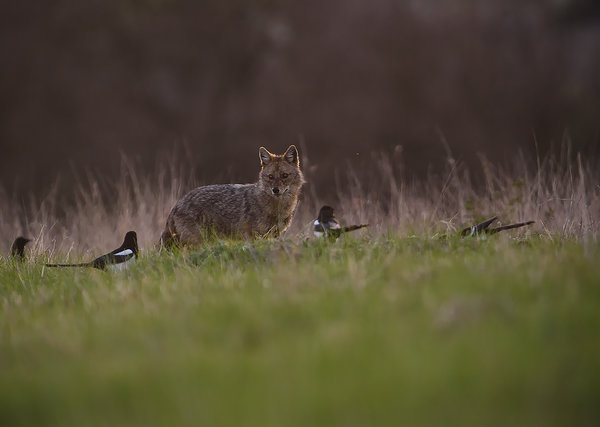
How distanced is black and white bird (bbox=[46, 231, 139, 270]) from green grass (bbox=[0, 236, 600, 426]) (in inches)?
64.0

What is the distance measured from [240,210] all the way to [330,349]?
19.7 feet

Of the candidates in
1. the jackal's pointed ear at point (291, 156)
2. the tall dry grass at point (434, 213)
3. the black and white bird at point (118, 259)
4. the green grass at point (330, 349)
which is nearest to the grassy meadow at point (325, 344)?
the green grass at point (330, 349)

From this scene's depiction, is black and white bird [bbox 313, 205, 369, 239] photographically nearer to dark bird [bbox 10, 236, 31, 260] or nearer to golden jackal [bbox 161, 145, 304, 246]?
golden jackal [bbox 161, 145, 304, 246]

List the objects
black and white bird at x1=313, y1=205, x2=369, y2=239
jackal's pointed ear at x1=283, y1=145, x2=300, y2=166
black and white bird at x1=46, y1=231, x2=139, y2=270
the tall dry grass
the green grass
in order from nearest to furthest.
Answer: the green grass
black and white bird at x1=46, y1=231, x2=139, y2=270
black and white bird at x1=313, y1=205, x2=369, y2=239
the tall dry grass
jackal's pointed ear at x1=283, y1=145, x2=300, y2=166

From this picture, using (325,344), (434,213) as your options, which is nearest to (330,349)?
(325,344)

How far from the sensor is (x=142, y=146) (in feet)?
83.1

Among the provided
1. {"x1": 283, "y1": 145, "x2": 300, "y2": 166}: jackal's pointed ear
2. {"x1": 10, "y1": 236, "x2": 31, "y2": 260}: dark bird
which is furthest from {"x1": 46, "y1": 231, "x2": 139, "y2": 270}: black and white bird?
{"x1": 283, "y1": 145, "x2": 300, "y2": 166}: jackal's pointed ear

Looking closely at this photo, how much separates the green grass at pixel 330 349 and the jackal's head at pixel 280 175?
3.91 metres

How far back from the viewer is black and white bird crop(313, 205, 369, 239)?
720 cm

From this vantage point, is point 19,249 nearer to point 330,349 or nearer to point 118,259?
point 118,259

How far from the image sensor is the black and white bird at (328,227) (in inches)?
Answer: 283

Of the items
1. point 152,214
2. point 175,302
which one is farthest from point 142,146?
point 175,302

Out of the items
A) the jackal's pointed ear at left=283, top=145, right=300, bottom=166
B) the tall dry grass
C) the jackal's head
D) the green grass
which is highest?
the jackal's pointed ear at left=283, top=145, right=300, bottom=166

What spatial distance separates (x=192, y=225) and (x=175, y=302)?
14.5ft
